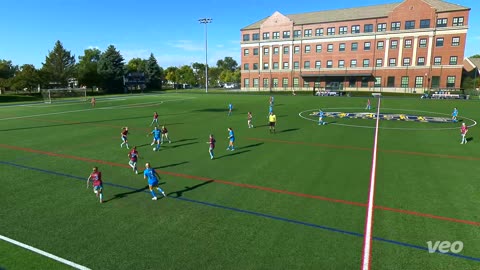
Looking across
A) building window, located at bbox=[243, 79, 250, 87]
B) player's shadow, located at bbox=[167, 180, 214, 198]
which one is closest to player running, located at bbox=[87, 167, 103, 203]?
player's shadow, located at bbox=[167, 180, 214, 198]

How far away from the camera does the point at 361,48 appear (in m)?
83.4

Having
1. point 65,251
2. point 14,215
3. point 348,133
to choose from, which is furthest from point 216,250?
point 348,133

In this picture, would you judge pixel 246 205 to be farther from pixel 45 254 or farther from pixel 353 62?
pixel 353 62

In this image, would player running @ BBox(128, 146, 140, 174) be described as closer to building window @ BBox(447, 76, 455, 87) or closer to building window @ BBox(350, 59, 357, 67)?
building window @ BBox(350, 59, 357, 67)

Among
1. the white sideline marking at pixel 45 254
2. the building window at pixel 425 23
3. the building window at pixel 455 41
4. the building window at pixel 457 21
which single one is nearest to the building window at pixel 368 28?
the building window at pixel 425 23

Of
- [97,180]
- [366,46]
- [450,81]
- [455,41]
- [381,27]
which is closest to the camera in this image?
[97,180]

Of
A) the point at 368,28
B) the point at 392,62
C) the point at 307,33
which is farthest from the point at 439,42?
the point at 307,33

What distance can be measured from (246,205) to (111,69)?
10212 cm

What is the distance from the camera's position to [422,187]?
13.8 meters

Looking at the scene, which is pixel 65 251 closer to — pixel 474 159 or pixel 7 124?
pixel 474 159

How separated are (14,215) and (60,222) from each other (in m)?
2.21

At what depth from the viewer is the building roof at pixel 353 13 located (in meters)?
74.1

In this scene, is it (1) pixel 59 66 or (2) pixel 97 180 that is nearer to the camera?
(2) pixel 97 180

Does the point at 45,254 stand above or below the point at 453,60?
below
